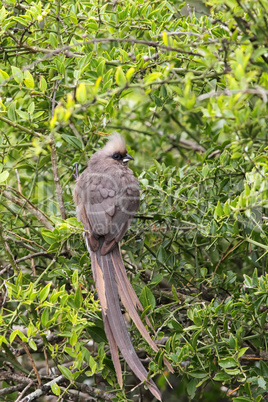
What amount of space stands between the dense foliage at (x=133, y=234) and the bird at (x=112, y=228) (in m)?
0.08

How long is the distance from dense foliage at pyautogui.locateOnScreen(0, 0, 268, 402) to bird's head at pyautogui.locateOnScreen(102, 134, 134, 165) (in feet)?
0.39

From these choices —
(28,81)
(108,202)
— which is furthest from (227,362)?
(28,81)

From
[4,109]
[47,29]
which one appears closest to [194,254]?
[4,109]

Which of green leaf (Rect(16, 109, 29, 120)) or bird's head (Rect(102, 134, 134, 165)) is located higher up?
green leaf (Rect(16, 109, 29, 120))

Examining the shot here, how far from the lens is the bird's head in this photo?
11.6 ft

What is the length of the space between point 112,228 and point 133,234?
150 mm

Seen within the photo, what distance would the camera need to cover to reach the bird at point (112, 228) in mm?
2654

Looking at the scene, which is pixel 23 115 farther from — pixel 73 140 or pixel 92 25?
pixel 92 25

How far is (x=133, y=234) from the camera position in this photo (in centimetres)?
327

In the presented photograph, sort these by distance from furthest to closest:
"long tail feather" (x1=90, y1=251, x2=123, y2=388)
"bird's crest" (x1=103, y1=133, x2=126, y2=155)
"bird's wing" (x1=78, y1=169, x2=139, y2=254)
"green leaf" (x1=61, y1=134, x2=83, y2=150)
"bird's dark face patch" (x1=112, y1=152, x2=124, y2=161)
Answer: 1. "bird's dark face patch" (x1=112, y1=152, x2=124, y2=161)
2. "bird's crest" (x1=103, y1=133, x2=126, y2=155)
3. "bird's wing" (x1=78, y1=169, x2=139, y2=254)
4. "green leaf" (x1=61, y1=134, x2=83, y2=150)
5. "long tail feather" (x1=90, y1=251, x2=123, y2=388)

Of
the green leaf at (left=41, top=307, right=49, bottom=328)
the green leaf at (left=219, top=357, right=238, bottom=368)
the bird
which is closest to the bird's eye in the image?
the bird

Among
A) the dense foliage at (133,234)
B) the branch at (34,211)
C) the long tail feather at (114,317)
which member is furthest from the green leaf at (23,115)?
the long tail feather at (114,317)

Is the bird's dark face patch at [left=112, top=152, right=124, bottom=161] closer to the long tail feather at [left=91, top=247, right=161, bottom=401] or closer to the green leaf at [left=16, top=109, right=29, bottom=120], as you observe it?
the long tail feather at [left=91, top=247, right=161, bottom=401]

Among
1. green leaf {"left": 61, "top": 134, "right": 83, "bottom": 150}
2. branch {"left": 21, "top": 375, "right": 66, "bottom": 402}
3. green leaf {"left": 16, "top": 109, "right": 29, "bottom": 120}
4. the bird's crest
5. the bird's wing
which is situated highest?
green leaf {"left": 16, "top": 109, "right": 29, "bottom": 120}
